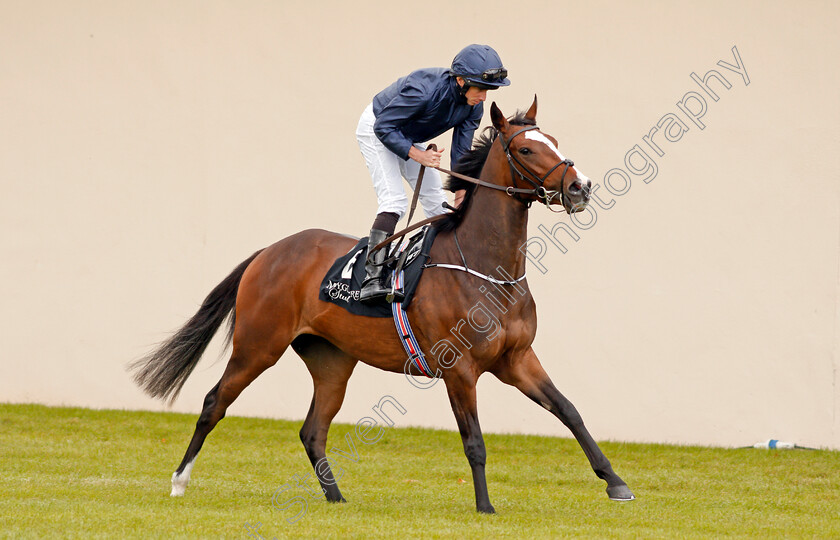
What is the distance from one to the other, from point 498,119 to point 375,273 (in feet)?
3.29

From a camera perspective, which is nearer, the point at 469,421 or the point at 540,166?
the point at 540,166

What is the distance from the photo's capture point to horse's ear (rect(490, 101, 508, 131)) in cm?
463

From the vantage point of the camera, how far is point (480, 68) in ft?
15.3

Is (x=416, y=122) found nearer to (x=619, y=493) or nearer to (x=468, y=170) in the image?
(x=468, y=170)

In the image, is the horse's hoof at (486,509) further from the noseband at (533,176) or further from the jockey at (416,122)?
the noseband at (533,176)

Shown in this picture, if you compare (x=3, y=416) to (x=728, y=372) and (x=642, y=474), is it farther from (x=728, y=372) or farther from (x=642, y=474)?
(x=728, y=372)

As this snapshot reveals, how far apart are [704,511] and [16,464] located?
4.49 metres

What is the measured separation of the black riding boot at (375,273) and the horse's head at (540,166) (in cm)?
78

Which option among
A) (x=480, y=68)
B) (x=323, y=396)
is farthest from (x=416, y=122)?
(x=323, y=396)

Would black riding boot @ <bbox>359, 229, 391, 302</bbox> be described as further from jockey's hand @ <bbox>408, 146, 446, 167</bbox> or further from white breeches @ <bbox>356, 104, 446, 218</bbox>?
jockey's hand @ <bbox>408, 146, 446, 167</bbox>

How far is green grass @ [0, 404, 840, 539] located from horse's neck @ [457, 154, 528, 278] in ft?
4.03

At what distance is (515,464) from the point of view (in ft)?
23.8

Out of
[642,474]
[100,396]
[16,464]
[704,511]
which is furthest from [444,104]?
[100,396]

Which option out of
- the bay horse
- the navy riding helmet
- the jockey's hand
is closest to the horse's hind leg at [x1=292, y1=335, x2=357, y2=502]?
the bay horse
